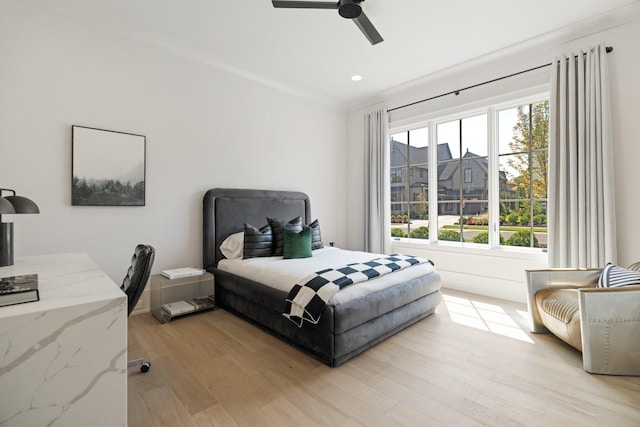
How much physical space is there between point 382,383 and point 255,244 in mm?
2025

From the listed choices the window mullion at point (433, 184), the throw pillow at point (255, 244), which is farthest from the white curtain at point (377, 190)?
the throw pillow at point (255, 244)

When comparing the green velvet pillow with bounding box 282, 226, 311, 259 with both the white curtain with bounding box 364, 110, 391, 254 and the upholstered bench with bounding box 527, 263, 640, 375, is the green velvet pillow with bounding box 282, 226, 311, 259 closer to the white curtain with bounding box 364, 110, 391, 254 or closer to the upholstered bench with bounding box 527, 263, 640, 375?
the white curtain with bounding box 364, 110, 391, 254

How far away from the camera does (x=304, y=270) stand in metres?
2.72

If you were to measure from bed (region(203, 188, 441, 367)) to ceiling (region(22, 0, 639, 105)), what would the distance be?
1.66 meters

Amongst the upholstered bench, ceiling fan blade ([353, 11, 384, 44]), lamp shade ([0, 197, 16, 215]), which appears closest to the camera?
lamp shade ([0, 197, 16, 215])

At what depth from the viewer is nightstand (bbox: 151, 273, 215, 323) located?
117 inches

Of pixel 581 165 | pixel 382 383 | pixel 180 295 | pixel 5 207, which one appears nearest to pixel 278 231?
pixel 180 295

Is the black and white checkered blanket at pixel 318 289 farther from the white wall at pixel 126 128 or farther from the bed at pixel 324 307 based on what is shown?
the white wall at pixel 126 128

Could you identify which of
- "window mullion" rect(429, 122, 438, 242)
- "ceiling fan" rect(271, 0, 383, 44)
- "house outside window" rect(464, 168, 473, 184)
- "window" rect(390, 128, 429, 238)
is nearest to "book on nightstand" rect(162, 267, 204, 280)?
"ceiling fan" rect(271, 0, 383, 44)

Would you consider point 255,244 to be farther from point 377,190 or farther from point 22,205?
point 377,190

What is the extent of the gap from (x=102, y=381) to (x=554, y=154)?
4131 mm

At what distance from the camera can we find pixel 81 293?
1.18 meters

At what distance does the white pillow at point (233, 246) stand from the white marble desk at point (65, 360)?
2.29 metres

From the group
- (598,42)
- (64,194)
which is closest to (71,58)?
(64,194)
